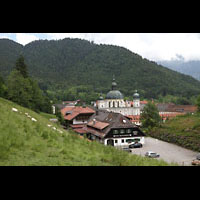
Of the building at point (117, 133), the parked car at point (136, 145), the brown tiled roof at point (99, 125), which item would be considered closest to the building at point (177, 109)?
the brown tiled roof at point (99, 125)

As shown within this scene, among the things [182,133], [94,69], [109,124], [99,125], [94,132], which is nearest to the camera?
[109,124]

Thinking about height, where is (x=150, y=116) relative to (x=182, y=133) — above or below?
above

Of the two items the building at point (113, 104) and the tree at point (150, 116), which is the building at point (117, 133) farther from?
the building at point (113, 104)

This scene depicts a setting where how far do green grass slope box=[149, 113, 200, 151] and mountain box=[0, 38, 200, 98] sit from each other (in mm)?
98034

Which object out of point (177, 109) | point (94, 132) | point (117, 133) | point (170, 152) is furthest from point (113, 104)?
point (170, 152)

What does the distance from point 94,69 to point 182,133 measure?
14265cm

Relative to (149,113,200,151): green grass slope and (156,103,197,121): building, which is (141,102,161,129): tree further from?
(156,103,197,121): building

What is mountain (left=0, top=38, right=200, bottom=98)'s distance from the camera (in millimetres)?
140625

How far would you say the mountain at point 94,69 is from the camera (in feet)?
461

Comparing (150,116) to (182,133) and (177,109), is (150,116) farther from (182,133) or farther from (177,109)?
(177,109)

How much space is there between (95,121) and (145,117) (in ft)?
40.0

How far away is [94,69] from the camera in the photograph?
172125mm
